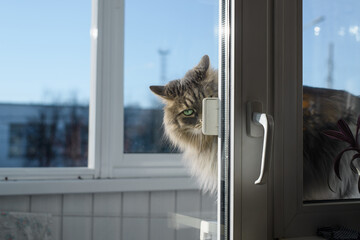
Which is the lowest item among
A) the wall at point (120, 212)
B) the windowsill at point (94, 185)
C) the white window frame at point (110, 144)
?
the wall at point (120, 212)

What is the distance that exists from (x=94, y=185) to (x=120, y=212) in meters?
0.10

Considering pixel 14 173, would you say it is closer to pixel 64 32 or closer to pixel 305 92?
pixel 64 32

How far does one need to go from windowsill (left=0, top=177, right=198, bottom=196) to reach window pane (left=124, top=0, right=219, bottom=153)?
3.5 inches

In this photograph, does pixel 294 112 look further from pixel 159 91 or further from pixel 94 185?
pixel 94 185

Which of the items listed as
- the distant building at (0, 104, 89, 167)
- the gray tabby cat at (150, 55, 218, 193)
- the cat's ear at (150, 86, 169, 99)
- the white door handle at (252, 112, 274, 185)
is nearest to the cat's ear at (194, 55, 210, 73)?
the gray tabby cat at (150, 55, 218, 193)

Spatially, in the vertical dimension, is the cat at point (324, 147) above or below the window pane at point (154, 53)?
below

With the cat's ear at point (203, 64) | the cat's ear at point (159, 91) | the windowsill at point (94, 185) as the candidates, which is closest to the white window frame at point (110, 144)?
the windowsill at point (94, 185)

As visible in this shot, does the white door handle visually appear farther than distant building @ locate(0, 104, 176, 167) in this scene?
No

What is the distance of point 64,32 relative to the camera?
0.87 meters

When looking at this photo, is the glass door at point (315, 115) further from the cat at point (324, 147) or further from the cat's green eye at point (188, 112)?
the cat's green eye at point (188, 112)

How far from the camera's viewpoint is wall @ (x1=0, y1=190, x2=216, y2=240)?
0.70 metres

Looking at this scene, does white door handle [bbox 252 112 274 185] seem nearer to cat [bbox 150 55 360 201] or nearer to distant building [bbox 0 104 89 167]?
cat [bbox 150 55 360 201]

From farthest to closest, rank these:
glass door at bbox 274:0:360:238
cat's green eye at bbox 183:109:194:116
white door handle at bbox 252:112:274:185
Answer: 1. cat's green eye at bbox 183:109:194:116
2. glass door at bbox 274:0:360:238
3. white door handle at bbox 252:112:274:185

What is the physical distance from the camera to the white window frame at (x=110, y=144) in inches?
31.9
